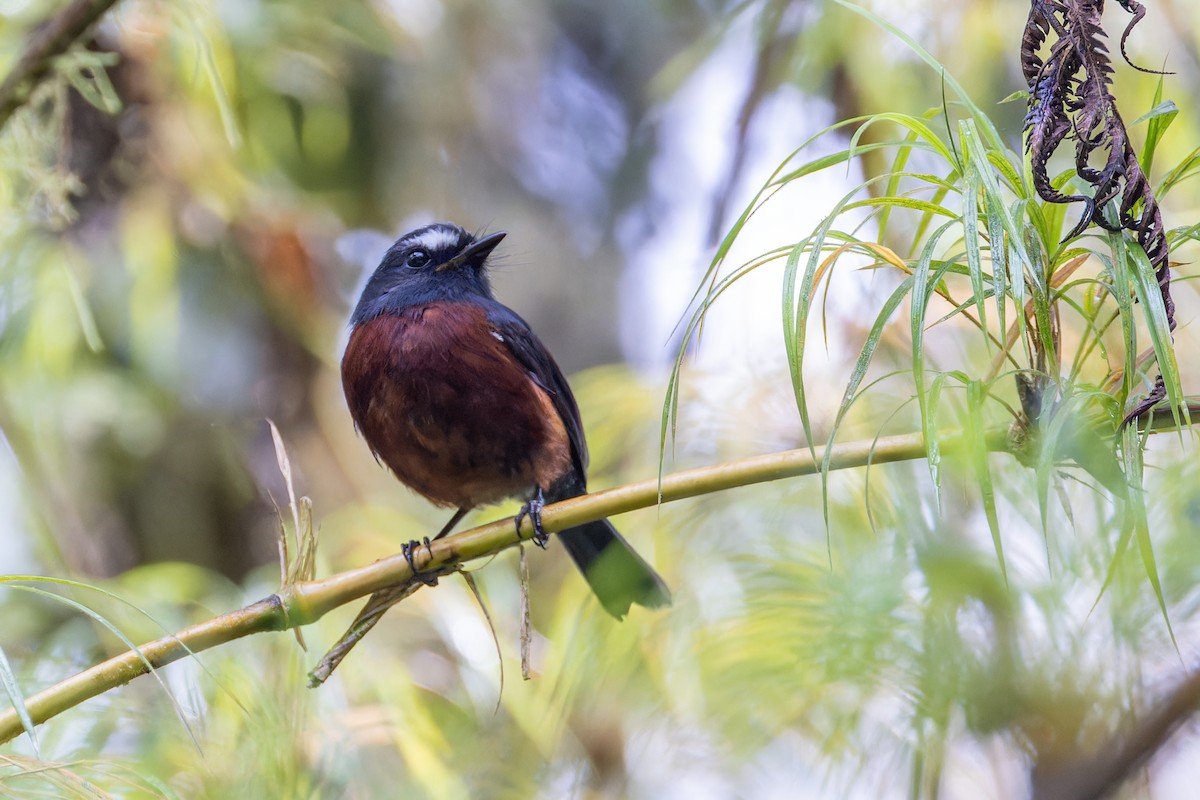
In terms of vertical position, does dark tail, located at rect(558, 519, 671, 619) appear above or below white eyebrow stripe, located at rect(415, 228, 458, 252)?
below

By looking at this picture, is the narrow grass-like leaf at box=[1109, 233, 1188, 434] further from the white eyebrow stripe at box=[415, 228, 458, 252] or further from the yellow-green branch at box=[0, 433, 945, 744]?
the white eyebrow stripe at box=[415, 228, 458, 252]

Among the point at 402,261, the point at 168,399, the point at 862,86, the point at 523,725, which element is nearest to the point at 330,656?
the point at 523,725

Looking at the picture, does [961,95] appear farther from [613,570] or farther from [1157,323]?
[613,570]

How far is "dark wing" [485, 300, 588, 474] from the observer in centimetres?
355

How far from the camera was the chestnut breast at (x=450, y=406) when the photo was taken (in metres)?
3.26

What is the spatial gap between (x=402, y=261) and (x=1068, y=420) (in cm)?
276

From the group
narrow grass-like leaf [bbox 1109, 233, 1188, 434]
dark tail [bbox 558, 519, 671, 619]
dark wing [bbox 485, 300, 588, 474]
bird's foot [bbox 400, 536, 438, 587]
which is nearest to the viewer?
narrow grass-like leaf [bbox 1109, 233, 1188, 434]

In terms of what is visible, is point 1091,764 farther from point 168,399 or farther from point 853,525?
point 168,399

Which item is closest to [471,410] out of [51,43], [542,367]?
[542,367]

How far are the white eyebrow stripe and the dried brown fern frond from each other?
2.60 meters

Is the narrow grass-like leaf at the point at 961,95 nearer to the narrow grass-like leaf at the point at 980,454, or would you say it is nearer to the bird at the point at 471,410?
the narrow grass-like leaf at the point at 980,454

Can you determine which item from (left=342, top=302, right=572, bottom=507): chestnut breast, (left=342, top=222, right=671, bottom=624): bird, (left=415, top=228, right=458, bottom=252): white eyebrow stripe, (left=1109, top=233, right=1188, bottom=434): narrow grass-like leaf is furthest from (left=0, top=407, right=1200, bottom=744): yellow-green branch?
(left=415, top=228, right=458, bottom=252): white eyebrow stripe

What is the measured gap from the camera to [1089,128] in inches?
56.0

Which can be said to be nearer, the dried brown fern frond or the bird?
the dried brown fern frond
